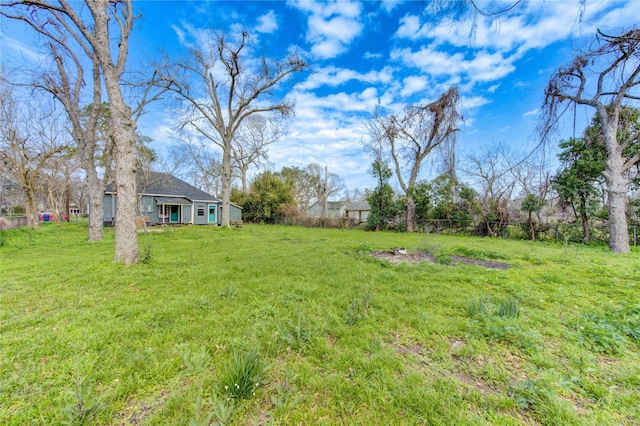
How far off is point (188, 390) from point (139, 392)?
0.35 m

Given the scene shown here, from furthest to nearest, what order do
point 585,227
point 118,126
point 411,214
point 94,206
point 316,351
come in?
point 411,214 → point 585,227 → point 94,206 → point 118,126 → point 316,351

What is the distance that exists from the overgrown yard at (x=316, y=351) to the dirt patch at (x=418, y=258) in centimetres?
160

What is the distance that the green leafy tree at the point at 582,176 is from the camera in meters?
9.43

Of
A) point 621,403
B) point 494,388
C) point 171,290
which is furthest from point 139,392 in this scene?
point 621,403

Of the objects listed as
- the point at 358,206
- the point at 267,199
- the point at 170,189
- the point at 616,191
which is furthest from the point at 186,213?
the point at 616,191

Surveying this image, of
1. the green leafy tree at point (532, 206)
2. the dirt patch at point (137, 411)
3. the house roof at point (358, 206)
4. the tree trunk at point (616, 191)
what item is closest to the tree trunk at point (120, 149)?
the dirt patch at point (137, 411)

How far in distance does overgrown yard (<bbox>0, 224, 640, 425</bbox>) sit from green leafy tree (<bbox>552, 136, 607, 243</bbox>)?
811cm

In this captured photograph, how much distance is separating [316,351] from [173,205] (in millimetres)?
22670

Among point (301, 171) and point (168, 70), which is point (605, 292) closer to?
point (168, 70)

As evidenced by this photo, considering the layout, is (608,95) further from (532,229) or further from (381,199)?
(381,199)

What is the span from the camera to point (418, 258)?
6414 millimetres

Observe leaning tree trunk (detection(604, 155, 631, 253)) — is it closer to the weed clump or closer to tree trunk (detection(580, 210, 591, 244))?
tree trunk (detection(580, 210, 591, 244))

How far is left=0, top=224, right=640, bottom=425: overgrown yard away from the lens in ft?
4.94

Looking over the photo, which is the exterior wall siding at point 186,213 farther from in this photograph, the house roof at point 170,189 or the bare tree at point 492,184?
the bare tree at point 492,184
